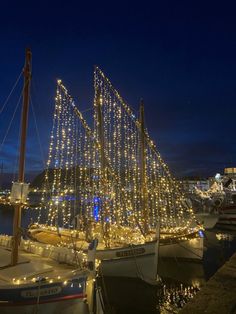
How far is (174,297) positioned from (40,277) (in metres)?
6.54

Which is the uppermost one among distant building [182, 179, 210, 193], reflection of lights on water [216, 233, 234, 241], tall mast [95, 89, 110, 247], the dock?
distant building [182, 179, 210, 193]

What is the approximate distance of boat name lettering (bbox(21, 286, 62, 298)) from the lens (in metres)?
6.81

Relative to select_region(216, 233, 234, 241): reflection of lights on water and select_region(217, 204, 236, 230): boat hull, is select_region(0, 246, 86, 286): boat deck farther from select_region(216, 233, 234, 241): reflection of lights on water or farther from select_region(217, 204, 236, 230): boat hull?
select_region(217, 204, 236, 230): boat hull

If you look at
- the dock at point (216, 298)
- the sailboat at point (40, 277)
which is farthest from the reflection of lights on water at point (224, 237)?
the sailboat at point (40, 277)

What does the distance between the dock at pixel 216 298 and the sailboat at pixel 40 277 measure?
2763 mm

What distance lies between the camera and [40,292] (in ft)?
22.6

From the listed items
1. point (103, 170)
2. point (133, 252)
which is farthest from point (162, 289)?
point (103, 170)

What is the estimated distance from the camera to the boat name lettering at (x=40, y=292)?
22.3 ft

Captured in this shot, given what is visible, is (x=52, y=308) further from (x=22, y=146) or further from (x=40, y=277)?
(x=22, y=146)

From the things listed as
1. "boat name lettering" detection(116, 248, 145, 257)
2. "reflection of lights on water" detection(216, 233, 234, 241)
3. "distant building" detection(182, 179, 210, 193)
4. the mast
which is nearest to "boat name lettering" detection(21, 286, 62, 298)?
the mast

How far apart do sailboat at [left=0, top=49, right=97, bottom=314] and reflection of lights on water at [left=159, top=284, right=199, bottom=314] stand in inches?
154

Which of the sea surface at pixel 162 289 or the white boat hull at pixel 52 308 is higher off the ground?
the white boat hull at pixel 52 308

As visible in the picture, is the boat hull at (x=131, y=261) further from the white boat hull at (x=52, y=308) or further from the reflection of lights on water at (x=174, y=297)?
the white boat hull at (x=52, y=308)

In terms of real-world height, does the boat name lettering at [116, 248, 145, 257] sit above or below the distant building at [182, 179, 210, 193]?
below
